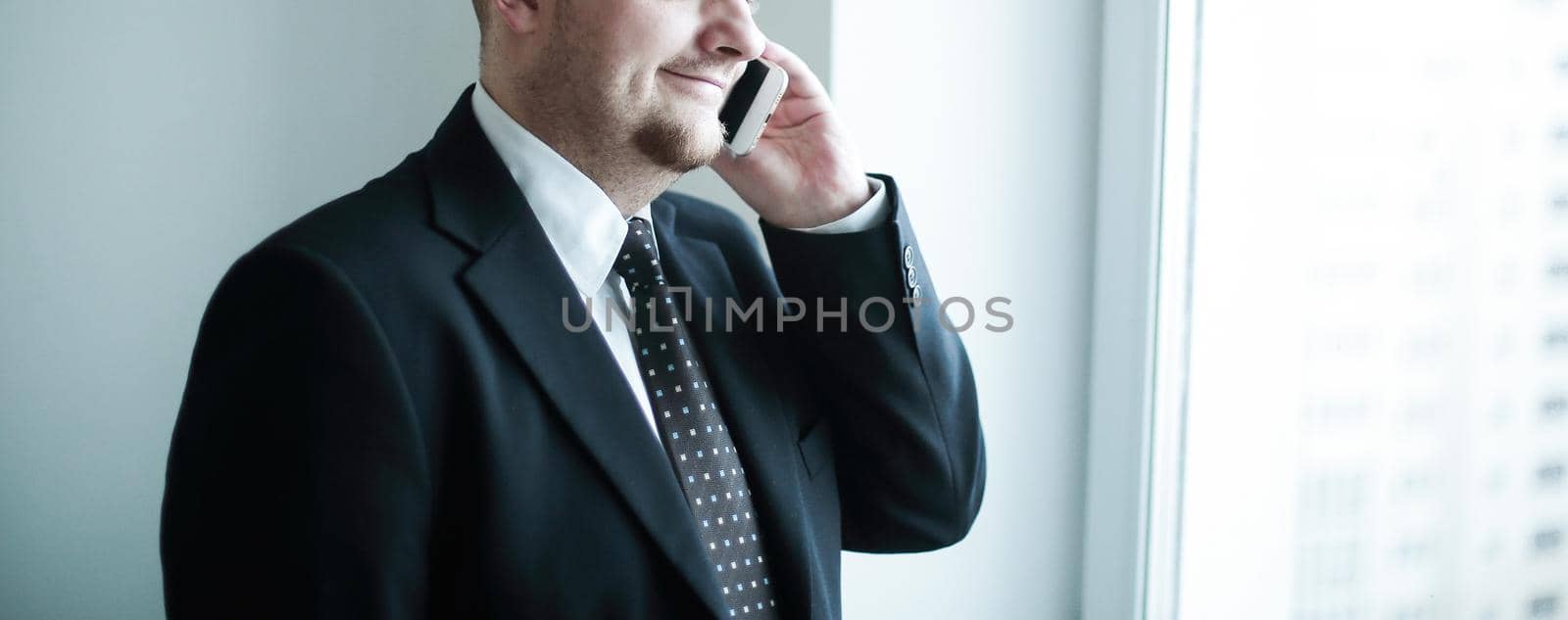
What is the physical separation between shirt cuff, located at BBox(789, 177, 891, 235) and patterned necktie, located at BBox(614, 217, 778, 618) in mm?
186

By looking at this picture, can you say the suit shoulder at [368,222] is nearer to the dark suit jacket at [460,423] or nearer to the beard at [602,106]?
the dark suit jacket at [460,423]

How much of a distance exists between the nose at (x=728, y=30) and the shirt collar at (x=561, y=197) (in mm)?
170

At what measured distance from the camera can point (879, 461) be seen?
1.17 metres

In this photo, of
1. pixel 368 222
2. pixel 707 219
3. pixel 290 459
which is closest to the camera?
pixel 290 459

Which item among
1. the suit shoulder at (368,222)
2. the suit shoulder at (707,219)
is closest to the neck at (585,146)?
the suit shoulder at (368,222)

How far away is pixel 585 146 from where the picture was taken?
0.97 meters

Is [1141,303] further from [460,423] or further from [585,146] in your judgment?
[460,423]

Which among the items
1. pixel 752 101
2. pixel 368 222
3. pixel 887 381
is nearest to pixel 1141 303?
pixel 887 381

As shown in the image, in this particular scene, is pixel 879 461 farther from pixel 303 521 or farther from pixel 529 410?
pixel 303 521

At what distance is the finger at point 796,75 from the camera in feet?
3.92

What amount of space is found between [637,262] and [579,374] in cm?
16

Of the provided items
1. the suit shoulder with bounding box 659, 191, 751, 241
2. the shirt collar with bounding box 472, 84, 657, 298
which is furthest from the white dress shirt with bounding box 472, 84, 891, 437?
the suit shoulder with bounding box 659, 191, 751, 241

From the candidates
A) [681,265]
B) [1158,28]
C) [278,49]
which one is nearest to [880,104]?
[1158,28]

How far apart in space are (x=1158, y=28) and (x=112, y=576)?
1730 mm
